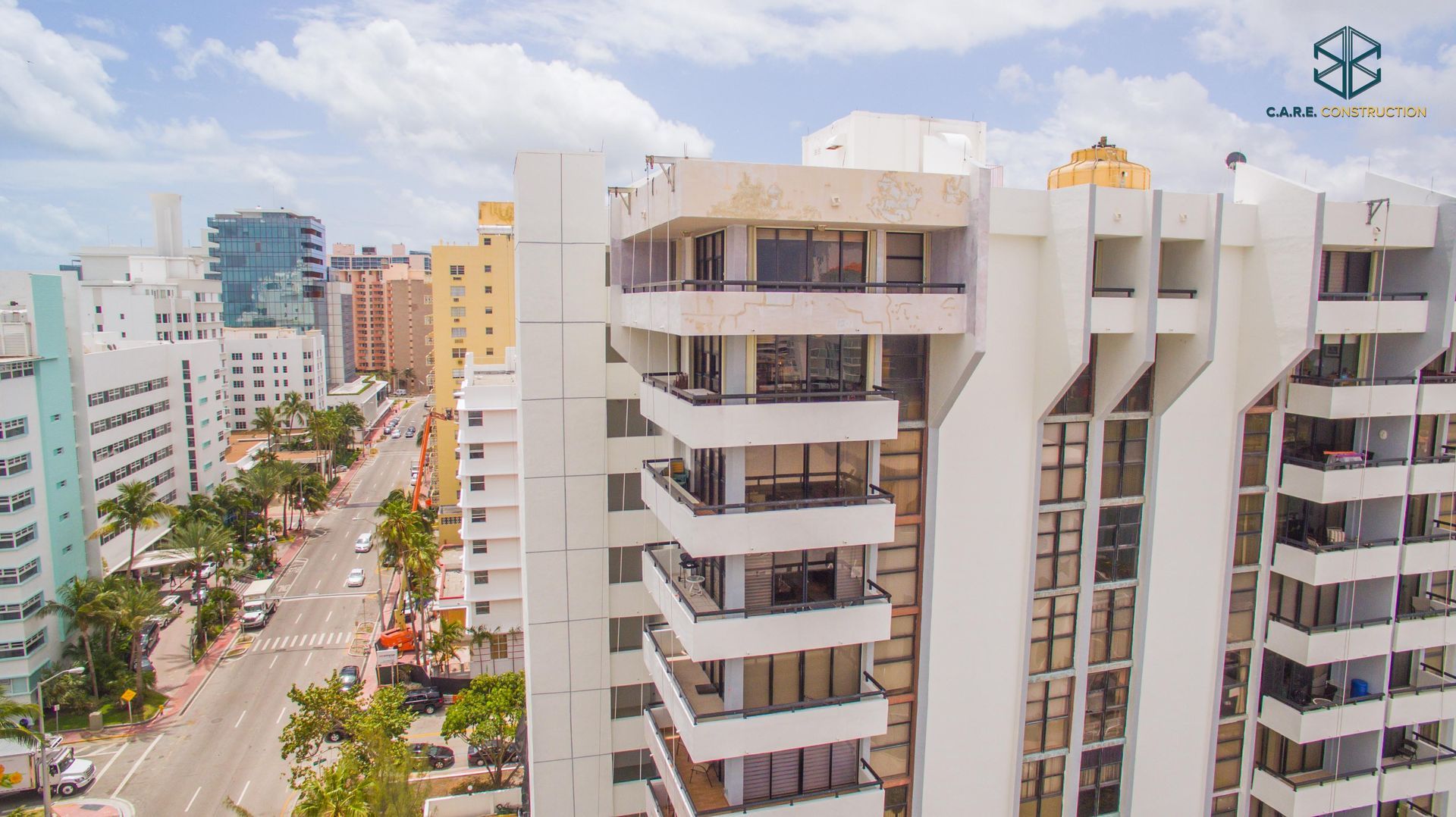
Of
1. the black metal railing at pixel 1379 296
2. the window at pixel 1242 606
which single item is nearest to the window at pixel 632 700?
the window at pixel 1242 606

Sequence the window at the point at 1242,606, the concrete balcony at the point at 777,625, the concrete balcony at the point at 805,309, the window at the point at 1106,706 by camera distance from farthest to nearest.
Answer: the window at the point at 1242,606 < the window at the point at 1106,706 < the concrete balcony at the point at 777,625 < the concrete balcony at the point at 805,309

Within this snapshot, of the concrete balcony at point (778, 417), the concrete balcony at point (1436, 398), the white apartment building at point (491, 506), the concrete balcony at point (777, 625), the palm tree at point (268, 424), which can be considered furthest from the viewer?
the palm tree at point (268, 424)

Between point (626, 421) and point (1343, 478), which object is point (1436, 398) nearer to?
point (1343, 478)

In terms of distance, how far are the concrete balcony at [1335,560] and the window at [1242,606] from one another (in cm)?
73

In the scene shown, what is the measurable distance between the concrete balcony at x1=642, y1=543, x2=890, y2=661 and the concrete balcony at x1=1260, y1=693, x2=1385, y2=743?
485 inches

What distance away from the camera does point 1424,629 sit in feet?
75.3

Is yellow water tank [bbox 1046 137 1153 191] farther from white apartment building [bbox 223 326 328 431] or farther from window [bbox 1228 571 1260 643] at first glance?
white apartment building [bbox 223 326 328 431]

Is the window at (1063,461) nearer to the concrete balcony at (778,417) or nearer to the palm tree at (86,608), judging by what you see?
the concrete balcony at (778,417)

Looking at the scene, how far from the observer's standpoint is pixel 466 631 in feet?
192

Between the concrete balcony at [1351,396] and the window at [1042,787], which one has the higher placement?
the concrete balcony at [1351,396]

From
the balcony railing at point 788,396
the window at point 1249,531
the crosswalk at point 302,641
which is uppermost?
the balcony railing at point 788,396

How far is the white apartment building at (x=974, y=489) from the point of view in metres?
17.1

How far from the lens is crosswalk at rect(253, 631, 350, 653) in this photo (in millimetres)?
59812

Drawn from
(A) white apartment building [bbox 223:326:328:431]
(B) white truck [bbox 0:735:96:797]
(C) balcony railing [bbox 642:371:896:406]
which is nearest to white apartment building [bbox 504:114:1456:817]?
(C) balcony railing [bbox 642:371:896:406]
